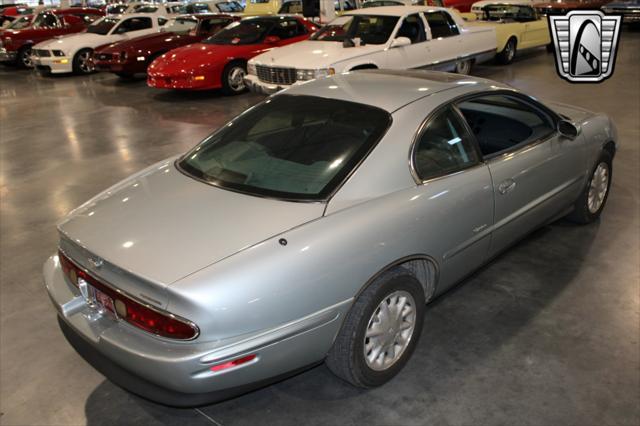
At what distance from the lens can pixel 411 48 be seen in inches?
354

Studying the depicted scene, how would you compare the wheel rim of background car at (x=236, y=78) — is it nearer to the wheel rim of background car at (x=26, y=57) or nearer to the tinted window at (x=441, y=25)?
the tinted window at (x=441, y=25)

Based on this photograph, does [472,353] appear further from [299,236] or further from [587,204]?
[587,204]

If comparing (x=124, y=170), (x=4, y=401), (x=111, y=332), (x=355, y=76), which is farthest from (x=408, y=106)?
(x=124, y=170)

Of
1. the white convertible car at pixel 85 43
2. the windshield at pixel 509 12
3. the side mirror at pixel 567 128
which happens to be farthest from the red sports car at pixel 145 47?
the side mirror at pixel 567 128

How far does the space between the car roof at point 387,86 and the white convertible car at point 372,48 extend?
4.65m

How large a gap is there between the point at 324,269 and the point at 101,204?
4.04 feet

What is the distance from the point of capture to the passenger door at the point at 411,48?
8.74 m

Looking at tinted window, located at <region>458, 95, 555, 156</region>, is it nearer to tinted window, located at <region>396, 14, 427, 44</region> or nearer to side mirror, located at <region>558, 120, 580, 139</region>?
side mirror, located at <region>558, 120, 580, 139</region>

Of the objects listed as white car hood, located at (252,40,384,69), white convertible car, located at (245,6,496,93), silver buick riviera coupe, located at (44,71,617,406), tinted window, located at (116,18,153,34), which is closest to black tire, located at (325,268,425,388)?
silver buick riviera coupe, located at (44,71,617,406)

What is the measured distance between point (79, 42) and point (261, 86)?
6.85 metres

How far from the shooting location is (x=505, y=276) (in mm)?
3734

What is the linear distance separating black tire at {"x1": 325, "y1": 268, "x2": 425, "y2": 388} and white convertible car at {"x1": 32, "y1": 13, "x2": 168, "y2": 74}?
1202cm

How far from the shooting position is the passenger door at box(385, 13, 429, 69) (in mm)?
8744

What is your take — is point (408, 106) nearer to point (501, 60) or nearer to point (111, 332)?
point (111, 332)
